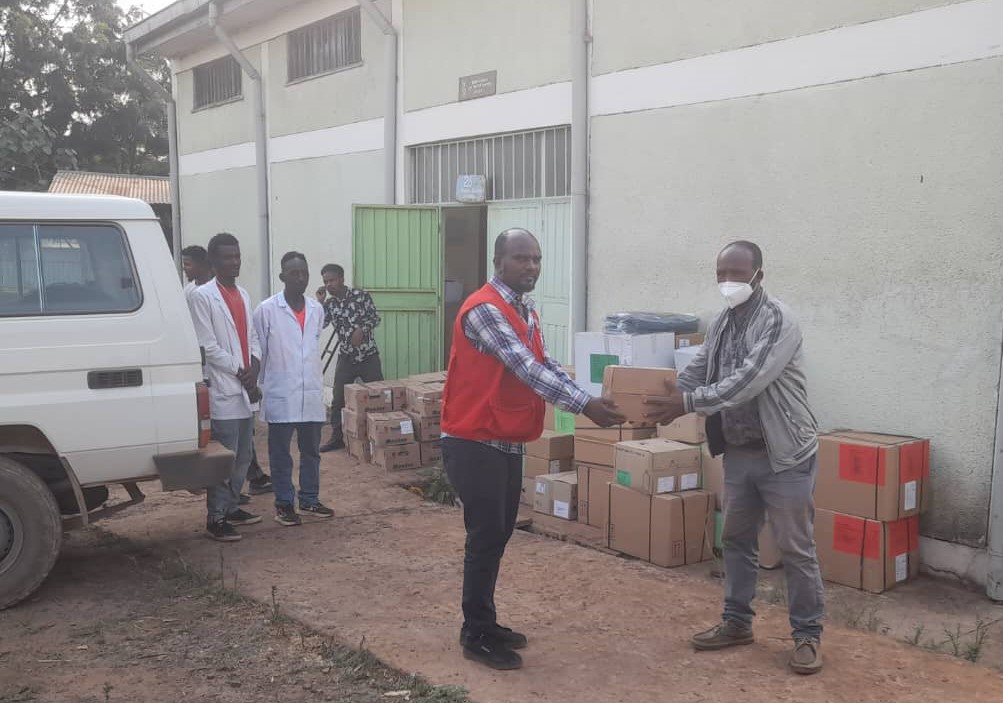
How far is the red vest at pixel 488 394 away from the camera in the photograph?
3.73 meters

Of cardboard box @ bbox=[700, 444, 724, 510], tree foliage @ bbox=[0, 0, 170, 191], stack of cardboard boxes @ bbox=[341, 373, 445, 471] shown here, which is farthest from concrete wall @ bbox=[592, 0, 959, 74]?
tree foliage @ bbox=[0, 0, 170, 191]

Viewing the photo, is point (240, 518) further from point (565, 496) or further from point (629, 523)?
point (629, 523)

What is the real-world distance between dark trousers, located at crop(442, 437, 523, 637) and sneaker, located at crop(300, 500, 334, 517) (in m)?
2.73

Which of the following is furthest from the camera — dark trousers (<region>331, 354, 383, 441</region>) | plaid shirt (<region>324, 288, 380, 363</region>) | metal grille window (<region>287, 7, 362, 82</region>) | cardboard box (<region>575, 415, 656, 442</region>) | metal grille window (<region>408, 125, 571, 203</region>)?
metal grille window (<region>287, 7, 362, 82</region>)

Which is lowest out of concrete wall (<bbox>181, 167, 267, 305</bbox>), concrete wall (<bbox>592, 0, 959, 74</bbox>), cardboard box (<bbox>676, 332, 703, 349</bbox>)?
cardboard box (<bbox>676, 332, 703, 349</bbox>)

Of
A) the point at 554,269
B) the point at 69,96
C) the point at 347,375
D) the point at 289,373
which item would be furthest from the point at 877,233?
the point at 69,96

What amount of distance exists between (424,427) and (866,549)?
4.00m

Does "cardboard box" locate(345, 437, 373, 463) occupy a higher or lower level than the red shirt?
lower

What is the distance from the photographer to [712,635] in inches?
162

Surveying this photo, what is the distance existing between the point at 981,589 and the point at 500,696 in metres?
3.14

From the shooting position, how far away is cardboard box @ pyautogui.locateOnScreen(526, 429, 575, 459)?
6887 millimetres

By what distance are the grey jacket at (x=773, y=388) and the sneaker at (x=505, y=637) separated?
4.27ft

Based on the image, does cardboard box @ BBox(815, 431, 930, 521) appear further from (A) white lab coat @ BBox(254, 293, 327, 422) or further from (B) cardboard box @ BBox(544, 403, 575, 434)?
(A) white lab coat @ BBox(254, 293, 327, 422)

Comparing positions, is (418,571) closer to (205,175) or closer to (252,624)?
(252,624)
